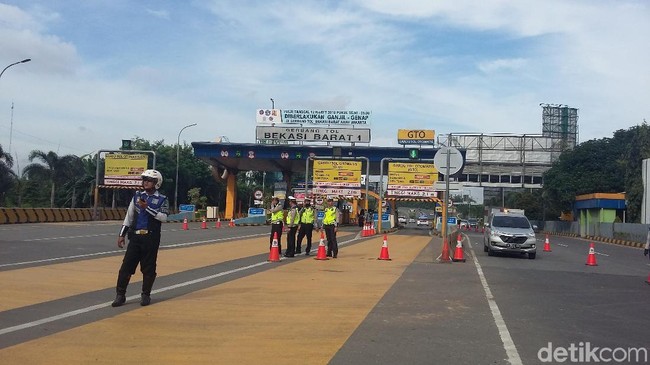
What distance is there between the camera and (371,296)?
11.2 metres

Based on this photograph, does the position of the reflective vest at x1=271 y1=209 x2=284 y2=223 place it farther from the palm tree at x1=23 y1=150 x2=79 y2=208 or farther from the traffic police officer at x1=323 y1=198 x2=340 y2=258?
the palm tree at x1=23 y1=150 x2=79 y2=208

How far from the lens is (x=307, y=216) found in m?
19.2

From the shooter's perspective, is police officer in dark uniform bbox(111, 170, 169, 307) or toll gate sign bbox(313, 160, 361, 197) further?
toll gate sign bbox(313, 160, 361, 197)

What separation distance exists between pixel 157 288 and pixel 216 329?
3912mm

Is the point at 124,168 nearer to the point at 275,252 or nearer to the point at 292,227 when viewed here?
the point at 292,227

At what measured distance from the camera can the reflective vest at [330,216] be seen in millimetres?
18859

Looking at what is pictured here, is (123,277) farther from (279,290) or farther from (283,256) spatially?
(283,256)

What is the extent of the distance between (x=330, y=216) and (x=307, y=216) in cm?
71

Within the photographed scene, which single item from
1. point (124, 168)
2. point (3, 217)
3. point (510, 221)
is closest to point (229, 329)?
point (510, 221)

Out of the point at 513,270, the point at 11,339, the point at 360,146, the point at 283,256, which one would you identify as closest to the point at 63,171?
the point at 360,146
